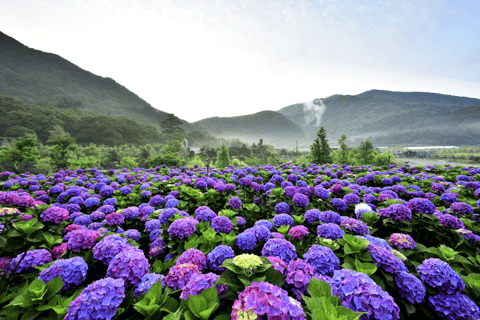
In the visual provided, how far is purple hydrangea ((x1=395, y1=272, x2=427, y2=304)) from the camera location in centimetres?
137

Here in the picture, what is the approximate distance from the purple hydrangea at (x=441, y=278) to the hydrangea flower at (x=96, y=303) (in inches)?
91.1

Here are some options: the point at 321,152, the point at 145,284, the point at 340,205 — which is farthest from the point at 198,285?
the point at 321,152

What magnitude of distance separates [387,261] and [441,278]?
0.41 meters

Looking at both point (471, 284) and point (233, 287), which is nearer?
point (233, 287)

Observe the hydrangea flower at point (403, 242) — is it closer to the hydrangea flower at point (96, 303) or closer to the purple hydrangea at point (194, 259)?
the purple hydrangea at point (194, 259)

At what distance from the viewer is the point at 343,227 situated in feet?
7.22

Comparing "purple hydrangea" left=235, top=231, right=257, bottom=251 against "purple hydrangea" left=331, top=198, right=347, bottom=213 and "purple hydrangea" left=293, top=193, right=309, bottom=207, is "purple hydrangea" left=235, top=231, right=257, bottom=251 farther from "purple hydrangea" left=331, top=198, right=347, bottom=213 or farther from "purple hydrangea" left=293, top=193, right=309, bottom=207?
"purple hydrangea" left=331, top=198, right=347, bottom=213

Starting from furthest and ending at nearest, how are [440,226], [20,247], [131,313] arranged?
[440,226]
[20,247]
[131,313]

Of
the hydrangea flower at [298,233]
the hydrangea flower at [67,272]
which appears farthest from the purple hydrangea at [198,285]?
the hydrangea flower at [298,233]

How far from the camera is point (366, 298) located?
108cm

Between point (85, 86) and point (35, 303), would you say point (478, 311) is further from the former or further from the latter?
point (85, 86)

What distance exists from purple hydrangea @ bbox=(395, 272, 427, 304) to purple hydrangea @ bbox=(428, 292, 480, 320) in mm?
123

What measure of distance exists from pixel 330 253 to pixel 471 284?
1.14 meters

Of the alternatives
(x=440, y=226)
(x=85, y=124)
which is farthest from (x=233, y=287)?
(x=85, y=124)
